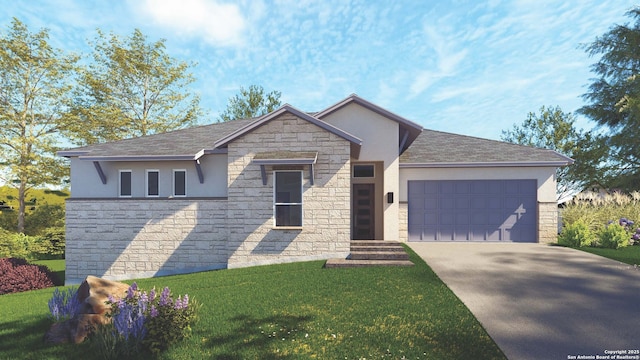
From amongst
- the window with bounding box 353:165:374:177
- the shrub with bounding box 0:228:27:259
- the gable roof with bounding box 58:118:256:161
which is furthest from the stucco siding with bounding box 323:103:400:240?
the shrub with bounding box 0:228:27:259

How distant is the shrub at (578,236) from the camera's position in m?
11.4

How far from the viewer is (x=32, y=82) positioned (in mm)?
22203

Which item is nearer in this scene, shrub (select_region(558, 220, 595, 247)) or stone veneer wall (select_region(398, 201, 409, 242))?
shrub (select_region(558, 220, 595, 247))

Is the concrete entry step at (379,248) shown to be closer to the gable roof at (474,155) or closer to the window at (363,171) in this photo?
the window at (363,171)

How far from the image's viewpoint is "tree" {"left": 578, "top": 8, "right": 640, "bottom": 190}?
21547 mm

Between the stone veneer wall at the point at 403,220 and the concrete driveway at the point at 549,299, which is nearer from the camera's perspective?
the concrete driveway at the point at 549,299

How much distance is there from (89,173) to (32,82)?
54.8 feet

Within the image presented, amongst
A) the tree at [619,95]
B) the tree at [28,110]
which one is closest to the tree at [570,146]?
the tree at [619,95]

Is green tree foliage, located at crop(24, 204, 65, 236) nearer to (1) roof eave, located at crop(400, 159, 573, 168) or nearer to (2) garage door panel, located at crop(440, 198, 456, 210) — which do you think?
(1) roof eave, located at crop(400, 159, 573, 168)

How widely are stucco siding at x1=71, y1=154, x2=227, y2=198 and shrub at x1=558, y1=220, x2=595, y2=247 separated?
1403 cm

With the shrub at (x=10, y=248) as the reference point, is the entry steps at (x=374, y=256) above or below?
above

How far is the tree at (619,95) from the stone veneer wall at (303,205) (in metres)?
24.2

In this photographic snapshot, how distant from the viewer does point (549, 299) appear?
19.7 ft

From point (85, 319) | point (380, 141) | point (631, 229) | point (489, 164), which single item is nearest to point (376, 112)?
point (380, 141)
